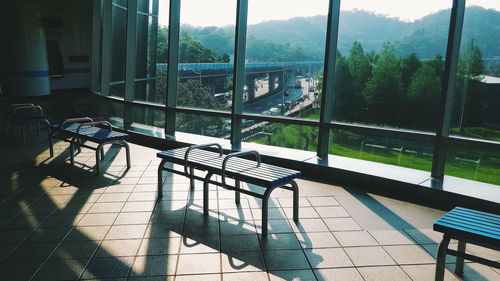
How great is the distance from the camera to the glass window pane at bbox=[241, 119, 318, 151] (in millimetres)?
6043

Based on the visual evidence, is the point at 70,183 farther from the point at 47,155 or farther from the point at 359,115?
the point at 359,115

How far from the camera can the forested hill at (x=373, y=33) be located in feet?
15.0

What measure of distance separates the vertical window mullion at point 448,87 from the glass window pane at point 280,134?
65.2 inches

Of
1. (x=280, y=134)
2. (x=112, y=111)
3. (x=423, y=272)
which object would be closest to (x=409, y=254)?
(x=423, y=272)

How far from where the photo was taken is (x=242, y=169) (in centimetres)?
396

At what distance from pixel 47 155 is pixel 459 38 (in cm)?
594

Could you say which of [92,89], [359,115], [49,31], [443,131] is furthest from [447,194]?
[49,31]

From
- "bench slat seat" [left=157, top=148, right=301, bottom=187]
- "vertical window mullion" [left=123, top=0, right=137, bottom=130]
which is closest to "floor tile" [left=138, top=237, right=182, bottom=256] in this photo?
"bench slat seat" [left=157, top=148, right=301, bottom=187]

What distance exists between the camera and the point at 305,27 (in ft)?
19.9

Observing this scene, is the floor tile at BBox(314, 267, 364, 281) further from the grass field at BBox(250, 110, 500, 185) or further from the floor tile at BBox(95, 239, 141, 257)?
the grass field at BBox(250, 110, 500, 185)

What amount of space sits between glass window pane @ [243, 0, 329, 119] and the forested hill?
0.01 m

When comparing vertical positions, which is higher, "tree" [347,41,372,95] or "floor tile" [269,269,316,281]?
"tree" [347,41,372,95]

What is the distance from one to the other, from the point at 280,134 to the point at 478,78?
8.96 ft

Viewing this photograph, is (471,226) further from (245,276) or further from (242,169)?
(242,169)
